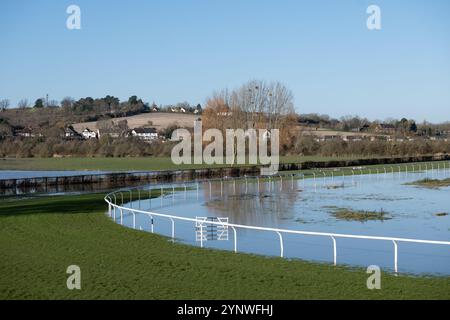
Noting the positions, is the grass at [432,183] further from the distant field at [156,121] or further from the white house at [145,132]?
the distant field at [156,121]

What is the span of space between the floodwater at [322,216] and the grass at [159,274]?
6.67 feet

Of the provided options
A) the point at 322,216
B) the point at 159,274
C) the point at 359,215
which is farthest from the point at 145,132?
the point at 159,274

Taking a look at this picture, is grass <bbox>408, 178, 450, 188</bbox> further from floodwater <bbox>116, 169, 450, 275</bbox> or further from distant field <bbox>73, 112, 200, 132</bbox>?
distant field <bbox>73, 112, 200, 132</bbox>

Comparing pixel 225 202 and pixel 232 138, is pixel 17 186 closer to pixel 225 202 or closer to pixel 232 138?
pixel 225 202

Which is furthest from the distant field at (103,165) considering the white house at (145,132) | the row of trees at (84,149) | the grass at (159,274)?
the white house at (145,132)

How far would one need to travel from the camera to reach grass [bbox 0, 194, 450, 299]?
11312 millimetres

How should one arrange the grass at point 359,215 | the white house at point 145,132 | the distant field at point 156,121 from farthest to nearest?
the distant field at point 156,121 < the white house at point 145,132 < the grass at point 359,215

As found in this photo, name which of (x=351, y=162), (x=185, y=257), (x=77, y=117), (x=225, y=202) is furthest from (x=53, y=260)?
(x=77, y=117)

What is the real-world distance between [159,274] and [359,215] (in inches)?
602

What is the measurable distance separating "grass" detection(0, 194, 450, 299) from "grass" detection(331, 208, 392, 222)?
10.0m

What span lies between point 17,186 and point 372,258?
35.4 m

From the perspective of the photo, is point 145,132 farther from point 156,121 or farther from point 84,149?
point 84,149

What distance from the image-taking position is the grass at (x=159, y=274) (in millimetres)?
11312

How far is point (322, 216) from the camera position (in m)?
27.0
